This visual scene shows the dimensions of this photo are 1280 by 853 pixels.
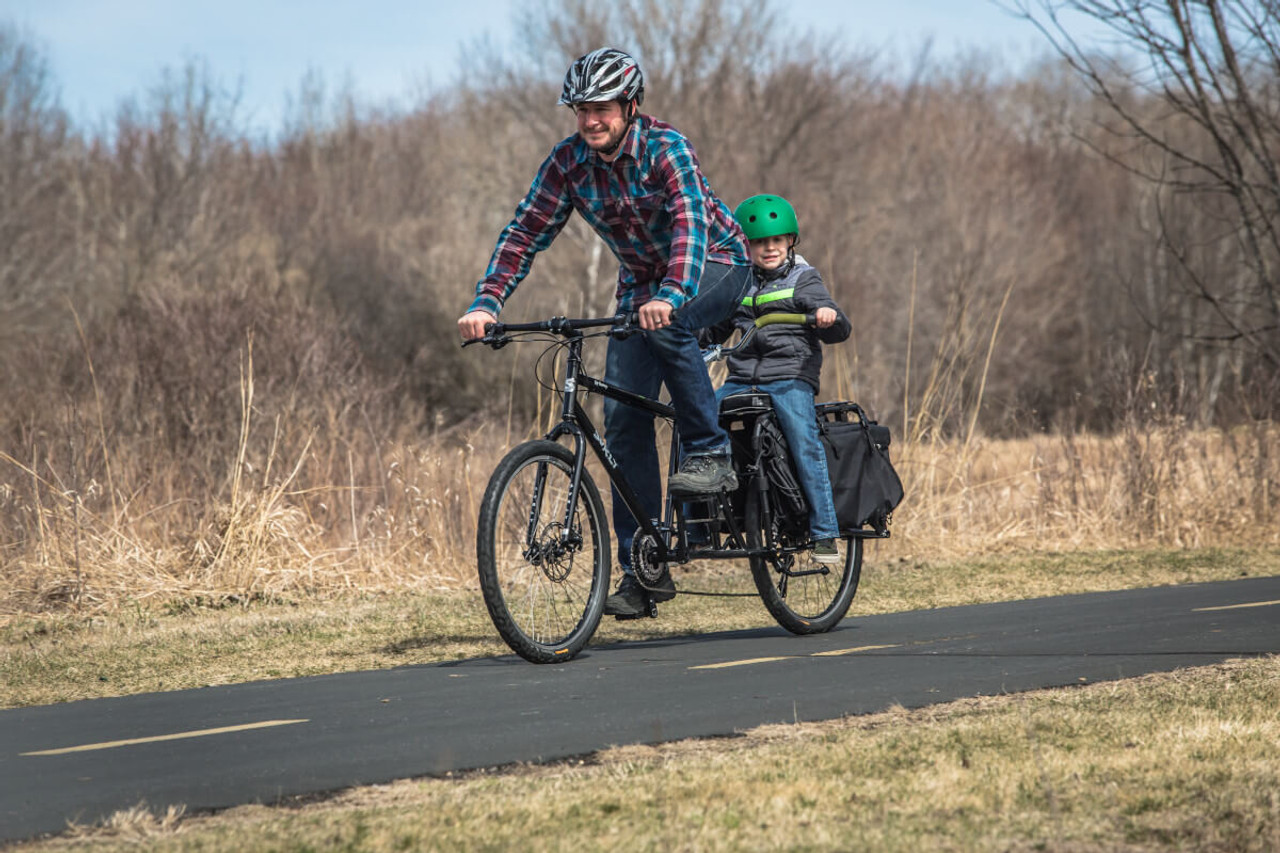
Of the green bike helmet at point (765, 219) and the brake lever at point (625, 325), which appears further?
the green bike helmet at point (765, 219)

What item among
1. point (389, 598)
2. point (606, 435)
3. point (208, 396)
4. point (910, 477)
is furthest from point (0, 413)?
point (606, 435)

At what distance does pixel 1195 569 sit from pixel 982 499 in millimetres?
2088

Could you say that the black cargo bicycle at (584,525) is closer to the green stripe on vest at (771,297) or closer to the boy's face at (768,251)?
the green stripe on vest at (771,297)

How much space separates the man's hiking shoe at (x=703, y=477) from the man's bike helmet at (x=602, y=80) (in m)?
1.56

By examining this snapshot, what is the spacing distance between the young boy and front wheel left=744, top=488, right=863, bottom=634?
0.18 m

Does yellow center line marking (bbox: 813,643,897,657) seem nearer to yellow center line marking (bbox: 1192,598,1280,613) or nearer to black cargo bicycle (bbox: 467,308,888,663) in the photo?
black cargo bicycle (bbox: 467,308,888,663)

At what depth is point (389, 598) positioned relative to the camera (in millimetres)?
9500

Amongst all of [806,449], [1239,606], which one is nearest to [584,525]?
[806,449]

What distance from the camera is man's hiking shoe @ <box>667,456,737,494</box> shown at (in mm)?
6723

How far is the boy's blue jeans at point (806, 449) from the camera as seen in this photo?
285 inches

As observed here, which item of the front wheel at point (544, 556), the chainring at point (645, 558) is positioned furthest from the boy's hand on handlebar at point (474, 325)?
the chainring at point (645, 558)

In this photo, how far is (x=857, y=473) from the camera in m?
7.50

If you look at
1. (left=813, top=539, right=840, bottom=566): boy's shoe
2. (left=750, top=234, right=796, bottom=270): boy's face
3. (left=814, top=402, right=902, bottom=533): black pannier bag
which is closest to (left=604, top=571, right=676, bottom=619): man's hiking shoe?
(left=813, top=539, right=840, bottom=566): boy's shoe

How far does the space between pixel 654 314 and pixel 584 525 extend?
2.94 feet
